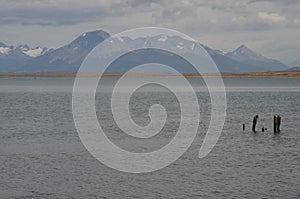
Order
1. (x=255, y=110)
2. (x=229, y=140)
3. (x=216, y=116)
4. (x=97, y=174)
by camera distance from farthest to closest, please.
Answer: (x=255, y=110)
(x=216, y=116)
(x=229, y=140)
(x=97, y=174)

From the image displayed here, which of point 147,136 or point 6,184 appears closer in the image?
point 6,184

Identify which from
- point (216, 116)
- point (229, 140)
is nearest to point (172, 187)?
point (229, 140)

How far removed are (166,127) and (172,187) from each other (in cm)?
2721

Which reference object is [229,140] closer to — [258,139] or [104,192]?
[258,139]

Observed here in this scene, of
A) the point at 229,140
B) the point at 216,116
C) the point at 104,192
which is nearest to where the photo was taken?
the point at 104,192

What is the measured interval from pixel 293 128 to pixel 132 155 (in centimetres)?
2430

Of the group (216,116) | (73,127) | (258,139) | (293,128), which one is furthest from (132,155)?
(216,116)

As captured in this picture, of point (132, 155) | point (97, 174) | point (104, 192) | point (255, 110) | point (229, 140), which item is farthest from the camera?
point (255, 110)

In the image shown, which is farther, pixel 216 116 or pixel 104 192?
pixel 216 116

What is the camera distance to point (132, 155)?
3731 centimetres

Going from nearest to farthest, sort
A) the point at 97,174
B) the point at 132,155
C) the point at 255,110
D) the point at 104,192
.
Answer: the point at 104,192
the point at 97,174
the point at 132,155
the point at 255,110

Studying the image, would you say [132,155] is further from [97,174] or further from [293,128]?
[293,128]

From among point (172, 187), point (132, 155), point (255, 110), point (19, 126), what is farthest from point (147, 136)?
point (255, 110)

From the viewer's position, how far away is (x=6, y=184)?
2809 cm
